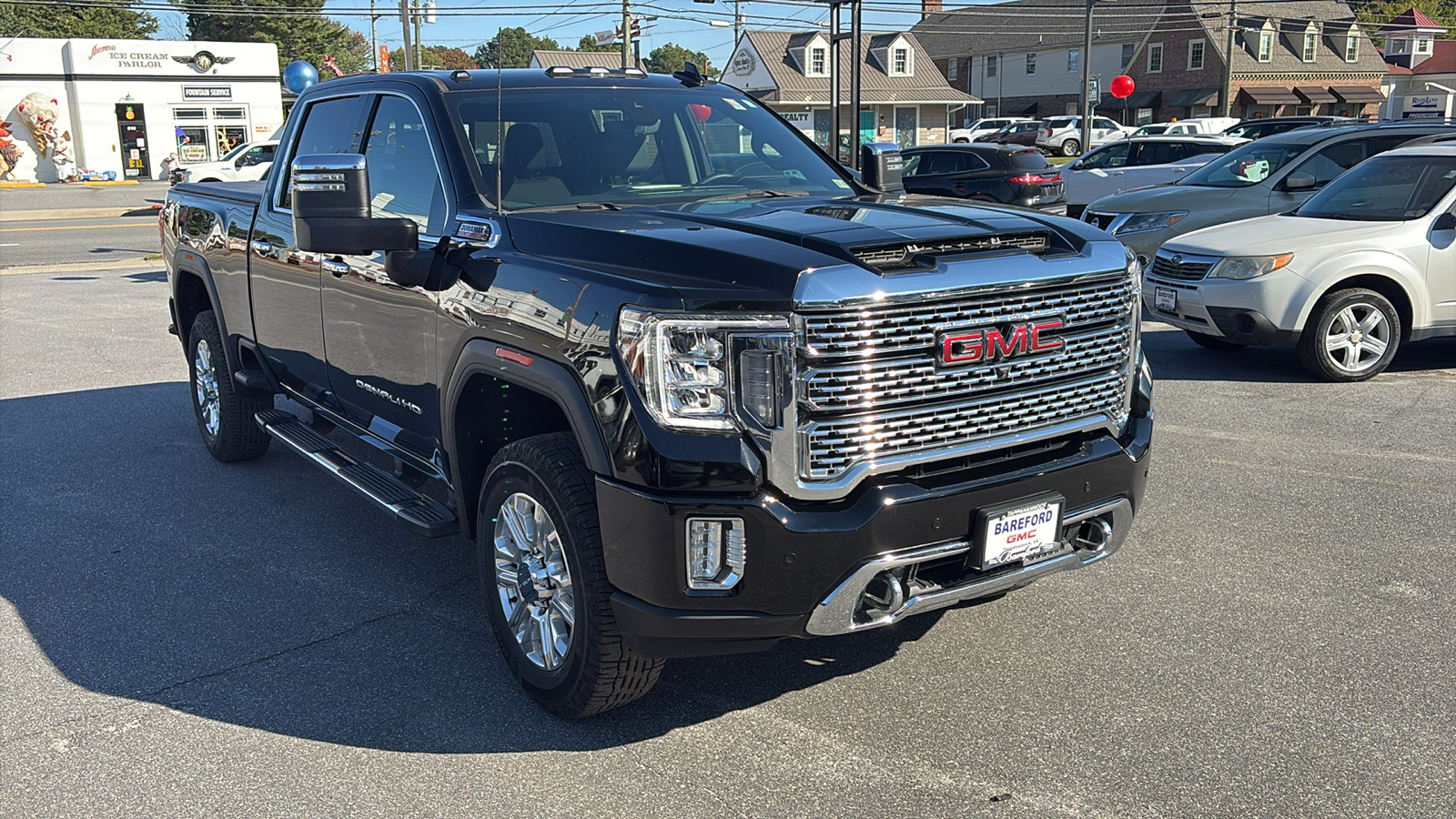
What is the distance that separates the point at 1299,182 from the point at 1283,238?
11.9 ft

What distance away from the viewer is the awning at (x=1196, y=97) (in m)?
58.0

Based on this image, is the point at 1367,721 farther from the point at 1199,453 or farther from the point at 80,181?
the point at 80,181

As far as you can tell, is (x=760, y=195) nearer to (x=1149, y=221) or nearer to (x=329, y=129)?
(x=329, y=129)

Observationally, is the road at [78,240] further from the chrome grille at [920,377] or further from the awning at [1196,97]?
the awning at [1196,97]

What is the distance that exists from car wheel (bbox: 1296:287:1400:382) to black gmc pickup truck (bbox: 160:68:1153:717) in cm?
499

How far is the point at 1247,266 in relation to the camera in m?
8.61

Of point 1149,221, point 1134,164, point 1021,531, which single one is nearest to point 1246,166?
point 1149,221

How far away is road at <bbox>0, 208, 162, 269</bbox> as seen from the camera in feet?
63.3

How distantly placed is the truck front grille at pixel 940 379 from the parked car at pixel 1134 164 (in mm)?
15584

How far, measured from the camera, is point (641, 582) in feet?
10.7

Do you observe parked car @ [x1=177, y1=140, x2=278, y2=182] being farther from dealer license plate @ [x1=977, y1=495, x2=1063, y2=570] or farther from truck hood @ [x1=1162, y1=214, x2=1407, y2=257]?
dealer license plate @ [x1=977, y1=495, x2=1063, y2=570]

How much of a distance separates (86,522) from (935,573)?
4.35 metres

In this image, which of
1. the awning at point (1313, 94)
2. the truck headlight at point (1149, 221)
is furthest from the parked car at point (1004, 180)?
the awning at point (1313, 94)

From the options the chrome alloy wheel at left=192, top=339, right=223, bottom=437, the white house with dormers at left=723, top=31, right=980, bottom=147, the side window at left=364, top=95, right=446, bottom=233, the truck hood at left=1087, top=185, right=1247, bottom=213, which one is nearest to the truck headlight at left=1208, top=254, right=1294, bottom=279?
the truck hood at left=1087, top=185, right=1247, bottom=213
